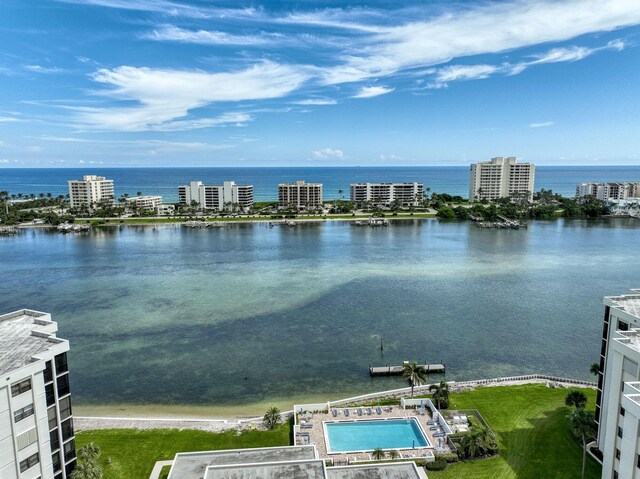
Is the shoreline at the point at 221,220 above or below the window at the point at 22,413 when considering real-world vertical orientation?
below

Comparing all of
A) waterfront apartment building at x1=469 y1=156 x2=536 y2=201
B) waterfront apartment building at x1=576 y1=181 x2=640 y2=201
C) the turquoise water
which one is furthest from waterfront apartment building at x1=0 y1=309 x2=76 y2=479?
waterfront apartment building at x1=576 y1=181 x2=640 y2=201

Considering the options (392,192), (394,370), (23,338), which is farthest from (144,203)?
(23,338)

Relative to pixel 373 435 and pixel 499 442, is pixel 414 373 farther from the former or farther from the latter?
pixel 499 442

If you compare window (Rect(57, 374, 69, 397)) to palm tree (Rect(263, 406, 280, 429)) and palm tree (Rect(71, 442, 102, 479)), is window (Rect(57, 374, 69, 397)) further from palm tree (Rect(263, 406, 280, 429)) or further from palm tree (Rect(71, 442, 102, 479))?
palm tree (Rect(263, 406, 280, 429))

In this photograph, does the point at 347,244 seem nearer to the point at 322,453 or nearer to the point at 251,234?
the point at 251,234

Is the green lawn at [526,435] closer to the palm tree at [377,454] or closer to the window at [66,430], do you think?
the palm tree at [377,454]

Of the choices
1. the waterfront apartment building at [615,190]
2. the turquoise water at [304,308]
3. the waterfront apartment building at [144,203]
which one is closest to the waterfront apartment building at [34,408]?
the turquoise water at [304,308]
